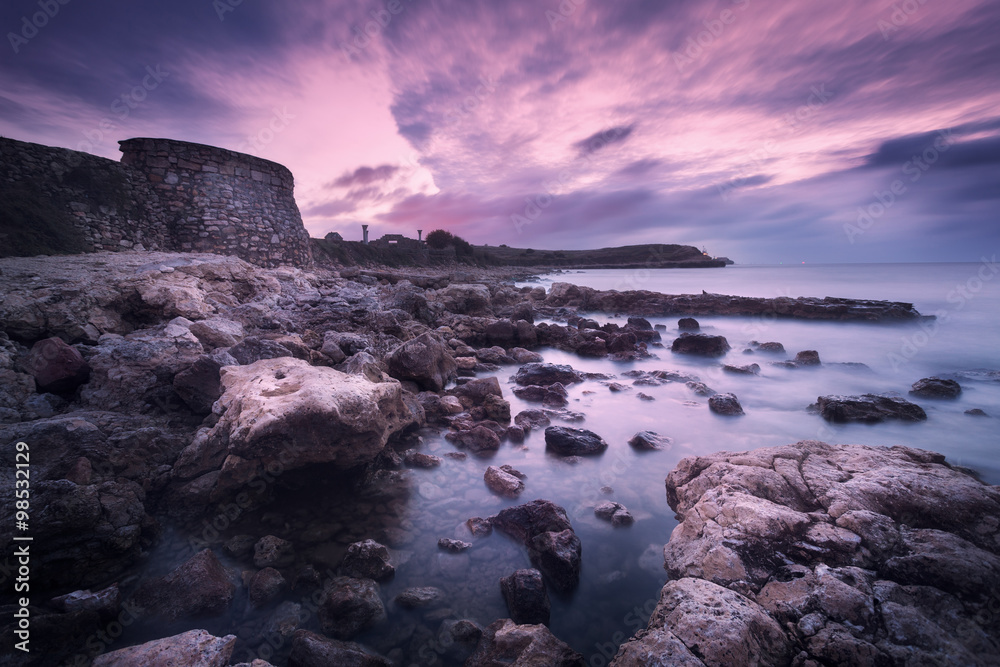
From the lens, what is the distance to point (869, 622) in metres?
2.14

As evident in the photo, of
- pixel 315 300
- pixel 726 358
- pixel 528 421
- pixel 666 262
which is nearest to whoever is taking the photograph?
pixel 528 421

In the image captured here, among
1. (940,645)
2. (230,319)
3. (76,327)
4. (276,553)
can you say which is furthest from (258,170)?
(940,645)

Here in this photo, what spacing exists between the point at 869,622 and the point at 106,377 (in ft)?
24.6

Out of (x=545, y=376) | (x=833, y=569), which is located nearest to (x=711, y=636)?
(x=833, y=569)

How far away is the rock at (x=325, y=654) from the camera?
2395 millimetres

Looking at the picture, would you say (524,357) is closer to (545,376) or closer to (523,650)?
(545,376)

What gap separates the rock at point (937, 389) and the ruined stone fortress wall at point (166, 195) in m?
17.9

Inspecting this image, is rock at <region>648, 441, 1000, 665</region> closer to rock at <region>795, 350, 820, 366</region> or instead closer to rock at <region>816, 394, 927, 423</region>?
rock at <region>816, 394, 927, 423</region>

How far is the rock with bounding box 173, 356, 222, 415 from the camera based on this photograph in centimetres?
483

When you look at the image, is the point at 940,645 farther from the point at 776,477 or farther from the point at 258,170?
the point at 258,170

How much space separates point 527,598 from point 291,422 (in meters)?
2.80

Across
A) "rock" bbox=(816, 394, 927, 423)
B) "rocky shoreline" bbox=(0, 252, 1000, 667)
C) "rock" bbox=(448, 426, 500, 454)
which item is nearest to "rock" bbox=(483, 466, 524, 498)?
"rocky shoreline" bbox=(0, 252, 1000, 667)

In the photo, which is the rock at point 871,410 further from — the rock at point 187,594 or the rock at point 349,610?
the rock at point 187,594

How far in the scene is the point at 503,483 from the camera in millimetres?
4648
